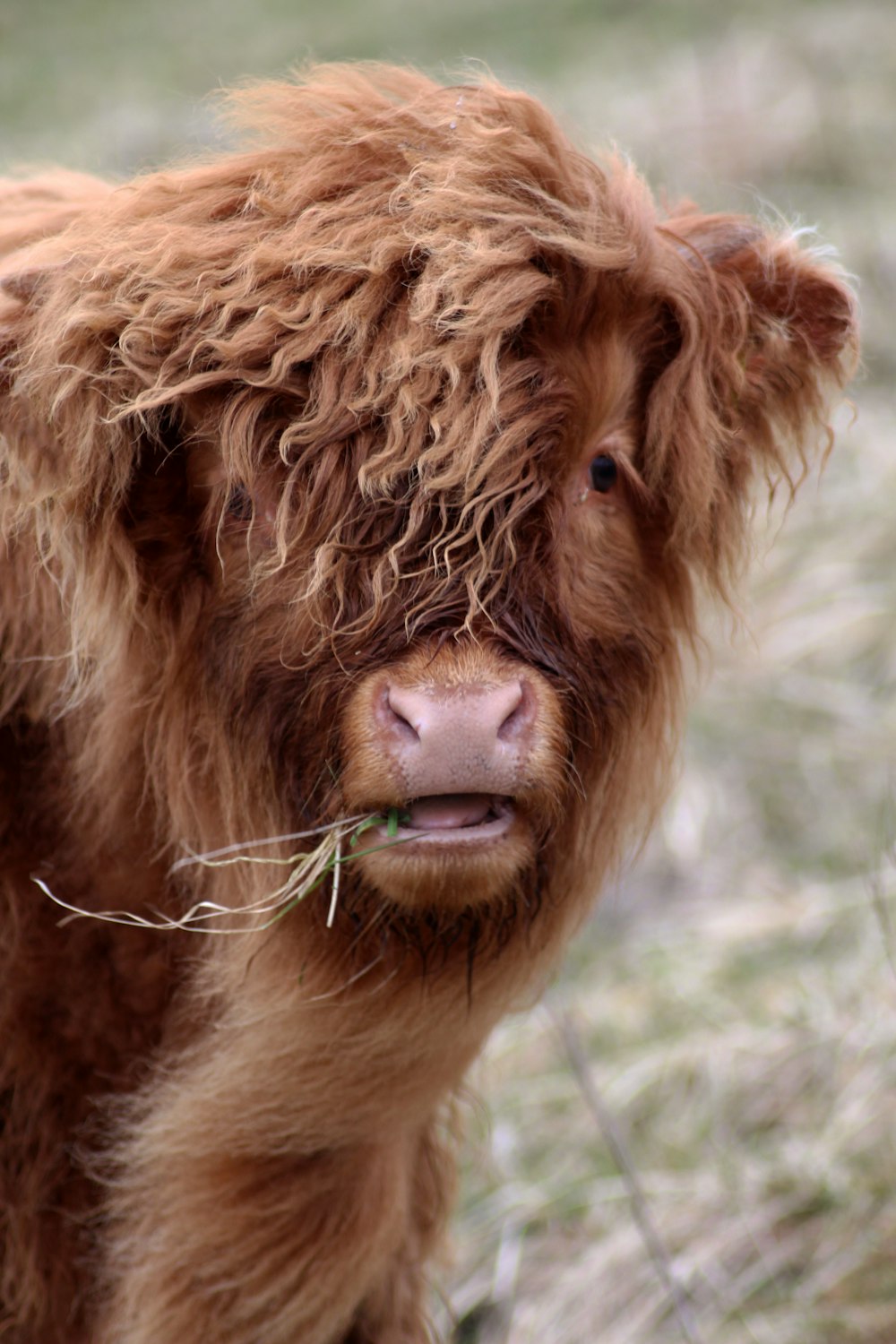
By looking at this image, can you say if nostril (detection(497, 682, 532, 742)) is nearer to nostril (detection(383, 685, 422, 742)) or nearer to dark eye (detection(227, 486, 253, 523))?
nostril (detection(383, 685, 422, 742))

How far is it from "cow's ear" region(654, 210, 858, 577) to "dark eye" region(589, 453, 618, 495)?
97 millimetres

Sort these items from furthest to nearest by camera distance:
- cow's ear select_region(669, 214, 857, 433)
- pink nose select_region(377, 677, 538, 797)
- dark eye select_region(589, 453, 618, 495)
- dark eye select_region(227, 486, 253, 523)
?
cow's ear select_region(669, 214, 857, 433) < dark eye select_region(589, 453, 618, 495) < dark eye select_region(227, 486, 253, 523) < pink nose select_region(377, 677, 538, 797)

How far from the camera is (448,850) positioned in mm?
1832

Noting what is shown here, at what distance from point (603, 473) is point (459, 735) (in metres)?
0.59

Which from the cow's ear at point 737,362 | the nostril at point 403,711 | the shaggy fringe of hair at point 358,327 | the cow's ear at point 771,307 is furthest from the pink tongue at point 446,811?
the cow's ear at point 771,307

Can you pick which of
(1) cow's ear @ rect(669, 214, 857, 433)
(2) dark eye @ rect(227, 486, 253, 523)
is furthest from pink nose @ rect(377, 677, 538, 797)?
(1) cow's ear @ rect(669, 214, 857, 433)

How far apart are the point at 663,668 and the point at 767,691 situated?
300 centimetres

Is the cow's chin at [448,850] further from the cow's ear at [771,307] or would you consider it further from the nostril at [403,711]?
the cow's ear at [771,307]

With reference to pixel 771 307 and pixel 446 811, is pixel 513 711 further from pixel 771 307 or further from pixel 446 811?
pixel 771 307

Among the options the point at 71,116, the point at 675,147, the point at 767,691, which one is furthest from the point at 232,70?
the point at 767,691

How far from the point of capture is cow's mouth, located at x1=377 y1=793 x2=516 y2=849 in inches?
71.8

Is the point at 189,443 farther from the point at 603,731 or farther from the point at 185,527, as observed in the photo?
Answer: the point at 603,731

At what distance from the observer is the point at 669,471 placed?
2232mm

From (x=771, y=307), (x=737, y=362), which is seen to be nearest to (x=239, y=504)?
(x=737, y=362)
